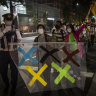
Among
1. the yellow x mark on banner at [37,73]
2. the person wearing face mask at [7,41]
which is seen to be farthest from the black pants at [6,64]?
the yellow x mark on banner at [37,73]

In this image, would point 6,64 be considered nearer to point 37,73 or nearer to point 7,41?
point 7,41

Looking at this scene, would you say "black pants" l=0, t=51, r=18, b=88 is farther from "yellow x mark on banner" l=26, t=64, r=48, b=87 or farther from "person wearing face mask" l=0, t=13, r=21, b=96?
"yellow x mark on banner" l=26, t=64, r=48, b=87

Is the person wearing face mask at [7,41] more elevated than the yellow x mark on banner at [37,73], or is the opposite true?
the person wearing face mask at [7,41]

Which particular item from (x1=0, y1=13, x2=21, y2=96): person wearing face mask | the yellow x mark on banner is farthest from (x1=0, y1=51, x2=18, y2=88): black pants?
the yellow x mark on banner

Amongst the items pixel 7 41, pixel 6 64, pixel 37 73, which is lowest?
pixel 37 73

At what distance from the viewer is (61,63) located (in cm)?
420

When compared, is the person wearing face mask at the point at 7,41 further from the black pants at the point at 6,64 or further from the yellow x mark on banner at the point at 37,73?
the yellow x mark on banner at the point at 37,73

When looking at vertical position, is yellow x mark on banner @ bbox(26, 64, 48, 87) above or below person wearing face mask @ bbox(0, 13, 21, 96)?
below

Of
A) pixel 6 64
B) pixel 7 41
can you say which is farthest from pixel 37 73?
pixel 7 41

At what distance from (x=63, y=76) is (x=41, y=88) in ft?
1.95

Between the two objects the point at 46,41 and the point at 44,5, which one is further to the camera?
the point at 44,5

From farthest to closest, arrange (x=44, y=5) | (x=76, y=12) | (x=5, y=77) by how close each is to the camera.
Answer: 1. (x=44, y=5)
2. (x=76, y=12)
3. (x=5, y=77)

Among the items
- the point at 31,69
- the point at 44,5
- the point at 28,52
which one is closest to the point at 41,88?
the point at 31,69

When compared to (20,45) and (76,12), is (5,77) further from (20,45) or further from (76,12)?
(76,12)
